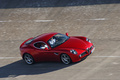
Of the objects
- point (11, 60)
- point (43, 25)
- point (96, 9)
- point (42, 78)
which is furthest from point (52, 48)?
point (96, 9)

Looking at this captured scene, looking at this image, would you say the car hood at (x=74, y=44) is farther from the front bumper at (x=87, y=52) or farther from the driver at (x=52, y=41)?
the driver at (x=52, y=41)

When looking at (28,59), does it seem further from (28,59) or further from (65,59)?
(65,59)

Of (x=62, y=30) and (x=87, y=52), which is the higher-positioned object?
(x=62, y=30)

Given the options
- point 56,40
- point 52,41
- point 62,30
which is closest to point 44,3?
point 62,30

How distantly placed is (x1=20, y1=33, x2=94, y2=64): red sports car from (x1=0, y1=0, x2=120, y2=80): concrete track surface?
35 centimetres

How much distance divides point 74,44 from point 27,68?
8.48ft

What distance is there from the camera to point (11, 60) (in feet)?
44.1

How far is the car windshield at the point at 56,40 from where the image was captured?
12.4 m

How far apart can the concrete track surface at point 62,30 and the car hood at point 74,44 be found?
72 centimetres

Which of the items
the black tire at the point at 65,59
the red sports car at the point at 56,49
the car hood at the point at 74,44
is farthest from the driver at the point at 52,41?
the black tire at the point at 65,59

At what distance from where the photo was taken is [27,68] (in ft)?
40.4

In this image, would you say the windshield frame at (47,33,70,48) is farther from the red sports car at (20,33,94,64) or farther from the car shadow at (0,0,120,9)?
Result: the car shadow at (0,0,120,9)

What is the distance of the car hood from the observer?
1207 centimetres

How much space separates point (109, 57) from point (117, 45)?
1.74 meters
